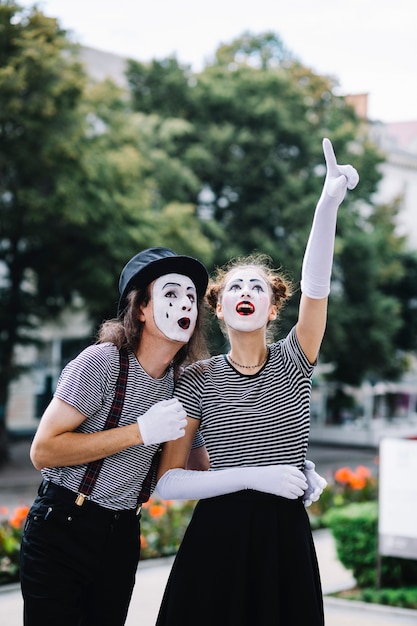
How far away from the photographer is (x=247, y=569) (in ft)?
9.57

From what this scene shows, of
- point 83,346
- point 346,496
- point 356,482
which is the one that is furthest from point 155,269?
point 83,346

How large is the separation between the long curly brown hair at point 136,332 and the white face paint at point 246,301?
0.63 ft

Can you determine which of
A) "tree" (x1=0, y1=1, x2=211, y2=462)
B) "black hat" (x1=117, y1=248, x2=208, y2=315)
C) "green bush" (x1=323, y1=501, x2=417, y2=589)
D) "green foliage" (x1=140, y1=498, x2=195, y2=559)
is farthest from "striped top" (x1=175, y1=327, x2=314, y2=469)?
"tree" (x1=0, y1=1, x2=211, y2=462)

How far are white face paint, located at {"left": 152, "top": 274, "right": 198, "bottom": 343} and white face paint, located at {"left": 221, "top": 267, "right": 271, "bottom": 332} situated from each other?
12cm

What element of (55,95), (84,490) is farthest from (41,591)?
(55,95)

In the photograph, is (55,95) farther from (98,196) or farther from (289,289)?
(289,289)

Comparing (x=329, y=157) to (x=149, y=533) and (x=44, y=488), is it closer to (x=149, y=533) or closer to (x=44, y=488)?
(x=44, y=488)

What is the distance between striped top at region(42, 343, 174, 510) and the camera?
9.74 feet

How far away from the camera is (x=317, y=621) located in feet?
9.57

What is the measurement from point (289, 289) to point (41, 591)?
1.31 metres

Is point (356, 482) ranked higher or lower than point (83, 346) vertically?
lower

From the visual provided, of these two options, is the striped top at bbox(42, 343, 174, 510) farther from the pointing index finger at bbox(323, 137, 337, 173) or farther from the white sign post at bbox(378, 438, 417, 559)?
the white sign post at bbox(378, 438, 417, 559)

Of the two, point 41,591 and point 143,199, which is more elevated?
point 143,199

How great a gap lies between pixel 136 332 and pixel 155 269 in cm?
22
